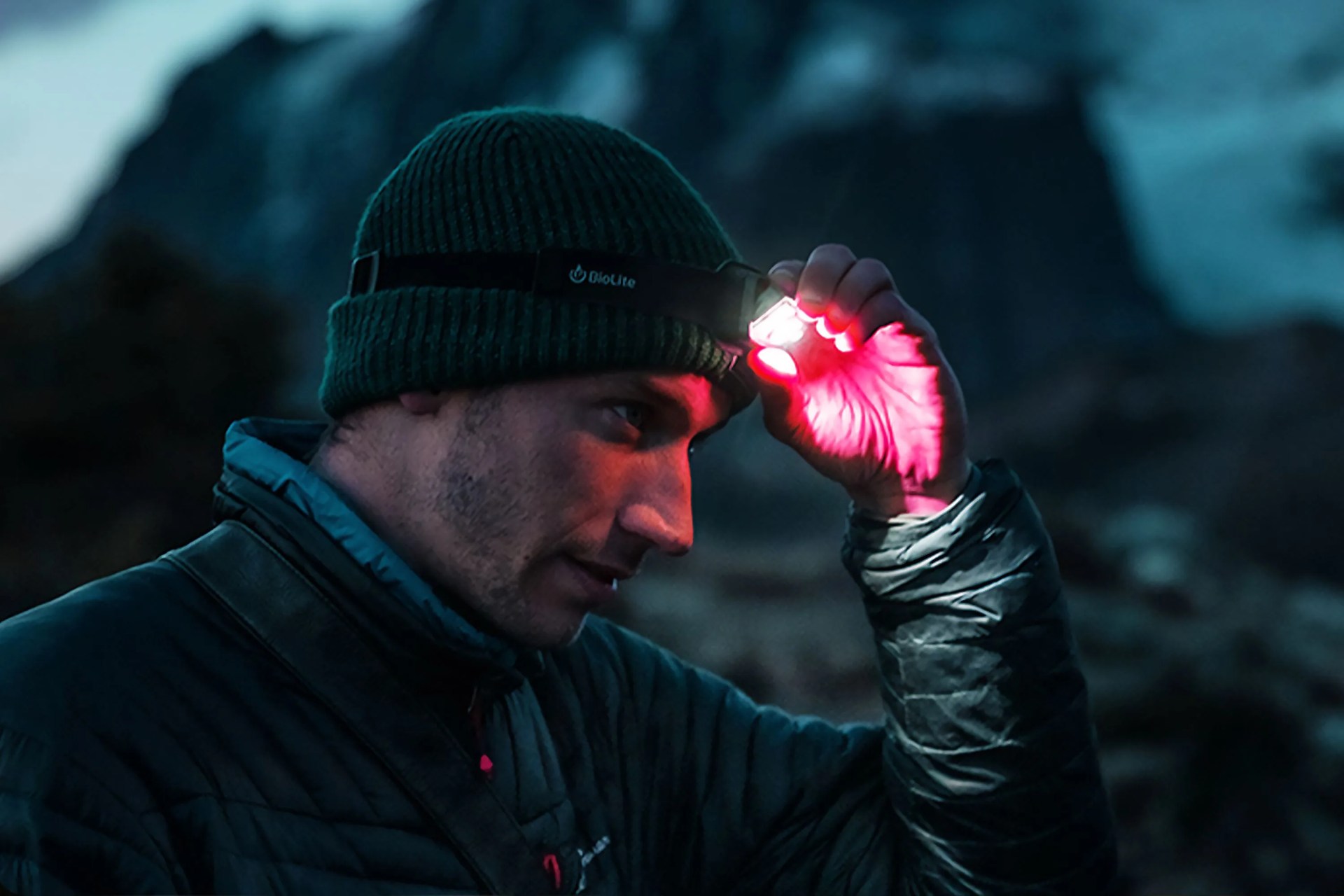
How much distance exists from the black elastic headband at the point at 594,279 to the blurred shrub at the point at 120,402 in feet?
23.4

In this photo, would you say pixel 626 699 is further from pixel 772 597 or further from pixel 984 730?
pixel 772 597

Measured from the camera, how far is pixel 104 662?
5.04ft

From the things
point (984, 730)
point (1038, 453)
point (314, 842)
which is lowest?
point (1038, 453)

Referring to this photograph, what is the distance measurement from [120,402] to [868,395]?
Result: 34.2ft

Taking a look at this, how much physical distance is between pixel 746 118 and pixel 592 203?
4083 centimetres

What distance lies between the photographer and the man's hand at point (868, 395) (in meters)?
1.96

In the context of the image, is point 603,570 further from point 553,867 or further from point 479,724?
point 553,867

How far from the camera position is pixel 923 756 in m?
2.05

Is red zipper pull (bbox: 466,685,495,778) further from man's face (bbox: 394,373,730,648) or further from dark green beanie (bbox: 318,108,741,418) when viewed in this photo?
dark green beanie (bbox: 318,108,741,418)

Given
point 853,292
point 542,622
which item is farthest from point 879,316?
point 542,622

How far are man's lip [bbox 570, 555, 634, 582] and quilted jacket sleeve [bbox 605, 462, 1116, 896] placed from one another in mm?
397

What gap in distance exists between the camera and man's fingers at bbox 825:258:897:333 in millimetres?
1956

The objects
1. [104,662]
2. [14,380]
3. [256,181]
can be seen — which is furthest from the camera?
[256,181]

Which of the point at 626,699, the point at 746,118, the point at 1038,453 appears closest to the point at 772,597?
the point at 1038,453
